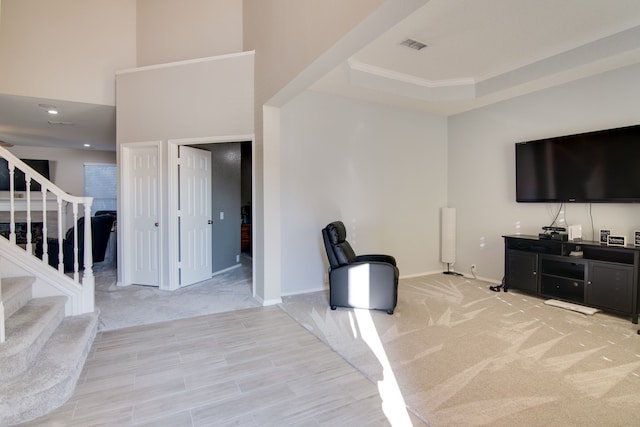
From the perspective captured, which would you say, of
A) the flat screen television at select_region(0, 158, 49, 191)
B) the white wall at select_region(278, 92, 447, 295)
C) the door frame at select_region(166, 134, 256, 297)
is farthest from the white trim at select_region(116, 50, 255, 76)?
the flat screen television at select_region(0, 158, 49, 191)

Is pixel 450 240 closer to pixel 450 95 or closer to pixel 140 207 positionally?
pixel 450 95

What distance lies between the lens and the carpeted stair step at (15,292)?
8.30 feet

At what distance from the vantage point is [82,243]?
5.50 m

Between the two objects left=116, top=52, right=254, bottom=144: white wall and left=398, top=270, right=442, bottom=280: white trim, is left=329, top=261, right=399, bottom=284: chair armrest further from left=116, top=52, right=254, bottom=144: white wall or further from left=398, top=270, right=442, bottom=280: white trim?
left=116, top=52, right=254, bottom=144: white wall

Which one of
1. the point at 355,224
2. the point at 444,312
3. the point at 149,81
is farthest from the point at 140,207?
the point at 444,312

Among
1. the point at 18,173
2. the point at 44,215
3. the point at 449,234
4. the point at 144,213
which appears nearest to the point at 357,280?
the point at 449,234

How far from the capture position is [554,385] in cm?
225

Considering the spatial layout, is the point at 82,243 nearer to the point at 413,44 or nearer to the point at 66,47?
the point at 66,47

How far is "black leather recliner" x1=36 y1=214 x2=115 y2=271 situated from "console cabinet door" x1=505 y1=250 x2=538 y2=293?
661 centimetres

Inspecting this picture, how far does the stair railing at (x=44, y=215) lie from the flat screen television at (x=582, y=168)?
5.45 meters

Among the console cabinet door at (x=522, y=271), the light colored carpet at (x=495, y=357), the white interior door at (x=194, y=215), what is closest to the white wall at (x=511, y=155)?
the console cabinet door at (x=522, y=271)

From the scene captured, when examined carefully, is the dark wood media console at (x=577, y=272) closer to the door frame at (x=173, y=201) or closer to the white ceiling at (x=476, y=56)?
the white ceiling at (x=476, y=56)

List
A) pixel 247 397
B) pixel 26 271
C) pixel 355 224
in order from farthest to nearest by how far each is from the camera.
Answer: pixel 355 224 → pixel 26 271 → pixel 247 397

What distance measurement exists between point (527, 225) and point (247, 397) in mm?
4477
